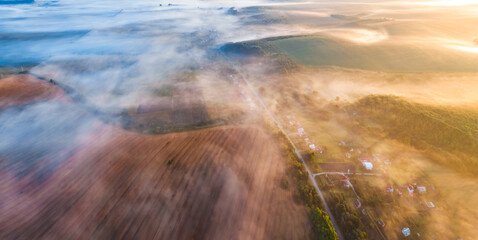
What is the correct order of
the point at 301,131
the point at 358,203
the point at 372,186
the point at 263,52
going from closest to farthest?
the point at 358,203 < the point at 372,186 < the point at 301,131 < the point at 263,52

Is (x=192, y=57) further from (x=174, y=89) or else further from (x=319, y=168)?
(x=319, y=168)

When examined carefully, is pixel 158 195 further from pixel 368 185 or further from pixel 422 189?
pixel 422 189

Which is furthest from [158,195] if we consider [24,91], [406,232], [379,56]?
[379,56]

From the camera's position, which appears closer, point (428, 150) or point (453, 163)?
point (453, 163)

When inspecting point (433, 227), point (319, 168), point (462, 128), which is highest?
point (462, 128)

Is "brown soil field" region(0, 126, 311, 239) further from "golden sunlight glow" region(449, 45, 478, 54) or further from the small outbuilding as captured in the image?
"golden sunlight glow" region(449, 45, 478, 54)

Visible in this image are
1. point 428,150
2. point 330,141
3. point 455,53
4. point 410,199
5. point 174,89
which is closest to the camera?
point 410,199

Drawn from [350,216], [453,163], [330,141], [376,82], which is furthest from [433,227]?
[376,82]
